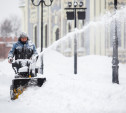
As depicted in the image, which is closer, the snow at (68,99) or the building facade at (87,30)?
the snow at (68,99)

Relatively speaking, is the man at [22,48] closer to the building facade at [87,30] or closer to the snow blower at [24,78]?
the snow blower at [24,78]

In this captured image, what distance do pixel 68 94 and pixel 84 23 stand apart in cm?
1378

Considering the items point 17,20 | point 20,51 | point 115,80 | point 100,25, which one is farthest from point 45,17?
point 17,20

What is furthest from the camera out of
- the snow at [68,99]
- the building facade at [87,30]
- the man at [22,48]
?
the building facade at [87,30]

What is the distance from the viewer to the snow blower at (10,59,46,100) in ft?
26.0

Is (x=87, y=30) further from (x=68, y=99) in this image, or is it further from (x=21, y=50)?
(x=68, y=99)

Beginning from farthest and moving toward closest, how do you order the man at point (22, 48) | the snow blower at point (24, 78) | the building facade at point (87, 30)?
1. the building facade at point (87, 30)
2. the man at point (22, 48)
3. the snow blower at point (24, 78)

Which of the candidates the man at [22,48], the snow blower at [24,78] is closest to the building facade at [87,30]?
the man at [22,48]

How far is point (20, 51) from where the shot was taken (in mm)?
8367

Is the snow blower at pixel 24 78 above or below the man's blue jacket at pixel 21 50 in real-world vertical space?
below

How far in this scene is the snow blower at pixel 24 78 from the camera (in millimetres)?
7934

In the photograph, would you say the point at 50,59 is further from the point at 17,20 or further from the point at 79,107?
the point at 17,20

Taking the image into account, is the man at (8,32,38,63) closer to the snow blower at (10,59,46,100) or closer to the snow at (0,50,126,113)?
the snow blower at (10,59,46,100)

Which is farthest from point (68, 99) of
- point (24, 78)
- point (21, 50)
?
point (21, 50)
